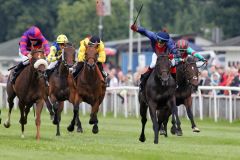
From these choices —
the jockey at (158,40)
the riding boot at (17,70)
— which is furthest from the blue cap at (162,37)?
the riding boot at (17,70)

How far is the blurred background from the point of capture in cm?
5400

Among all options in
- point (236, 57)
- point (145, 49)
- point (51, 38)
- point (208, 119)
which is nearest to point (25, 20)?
point (51, 38)

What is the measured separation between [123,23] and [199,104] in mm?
48862

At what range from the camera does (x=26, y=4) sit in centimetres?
8062

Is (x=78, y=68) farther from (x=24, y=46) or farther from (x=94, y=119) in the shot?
(x=24, y=46)

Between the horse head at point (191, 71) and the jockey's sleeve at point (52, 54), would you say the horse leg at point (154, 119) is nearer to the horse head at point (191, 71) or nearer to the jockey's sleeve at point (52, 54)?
the horse head at point (191, 71)

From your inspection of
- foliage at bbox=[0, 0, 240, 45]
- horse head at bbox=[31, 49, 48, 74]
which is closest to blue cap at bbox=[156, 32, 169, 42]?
horse head at bbox=[31, 49, 48, 74]

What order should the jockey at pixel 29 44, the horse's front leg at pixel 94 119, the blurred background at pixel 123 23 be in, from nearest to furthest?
the jockey at pixel 29 44
the horse's front leg at pixel 94 119
the blurred background at pixel 123 23

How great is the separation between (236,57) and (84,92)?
77.6ft

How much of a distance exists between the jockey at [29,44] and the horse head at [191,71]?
3.73m

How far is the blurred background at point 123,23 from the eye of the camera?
54000 millimetres

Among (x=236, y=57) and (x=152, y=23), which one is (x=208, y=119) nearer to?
(x=236, y=57)

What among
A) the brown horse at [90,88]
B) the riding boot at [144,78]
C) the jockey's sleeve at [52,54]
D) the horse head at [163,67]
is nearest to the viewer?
the horse head at [163,67]

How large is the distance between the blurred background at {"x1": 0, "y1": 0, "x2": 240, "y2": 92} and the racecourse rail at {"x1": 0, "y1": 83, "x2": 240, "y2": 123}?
11.6 m
